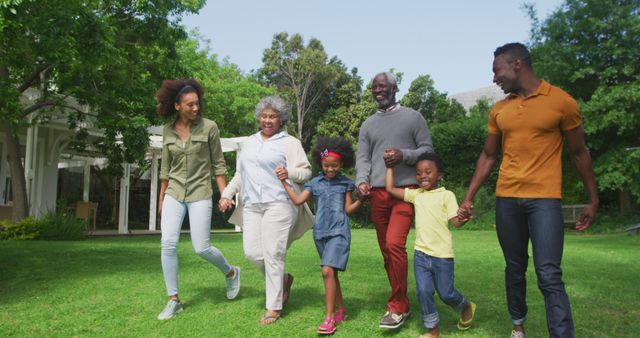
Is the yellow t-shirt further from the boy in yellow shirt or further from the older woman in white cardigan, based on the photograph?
the older woman in white cardigan

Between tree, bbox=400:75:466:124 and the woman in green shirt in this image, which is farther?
tree, bbox=400:75:466:124

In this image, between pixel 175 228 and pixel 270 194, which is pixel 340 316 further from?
pixel 175 228

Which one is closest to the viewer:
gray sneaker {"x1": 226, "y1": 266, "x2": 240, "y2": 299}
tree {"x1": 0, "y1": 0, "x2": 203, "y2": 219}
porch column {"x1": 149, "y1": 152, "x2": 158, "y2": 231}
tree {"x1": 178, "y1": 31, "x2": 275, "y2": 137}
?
gray sneaker {"x1": 226, "y1": 266, "x2": 240, "y2": 299}

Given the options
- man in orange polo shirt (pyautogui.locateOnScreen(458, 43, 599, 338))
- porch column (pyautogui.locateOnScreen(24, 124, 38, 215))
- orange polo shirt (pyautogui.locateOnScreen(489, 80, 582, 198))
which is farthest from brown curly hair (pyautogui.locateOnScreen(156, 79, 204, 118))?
porch column (pyautogui.locateOnScreen(24, 124, 38, 215))

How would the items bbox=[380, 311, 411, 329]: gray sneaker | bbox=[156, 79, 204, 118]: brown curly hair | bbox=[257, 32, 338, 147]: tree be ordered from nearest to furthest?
bbox=[380, 311, 411, 329]: gray sneaker < bbox=[156, 79, 204, 118]: brown curly hair < bbox=[257, 32, 338, 147]: tree

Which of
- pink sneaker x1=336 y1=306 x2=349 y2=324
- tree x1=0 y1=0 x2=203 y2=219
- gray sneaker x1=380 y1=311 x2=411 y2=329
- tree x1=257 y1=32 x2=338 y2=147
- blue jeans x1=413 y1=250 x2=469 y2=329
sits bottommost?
pink sneaker x1=336 y1=306 x2=349 y2=324

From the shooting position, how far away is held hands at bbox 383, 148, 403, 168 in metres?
4.02

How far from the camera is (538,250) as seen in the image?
331 cm

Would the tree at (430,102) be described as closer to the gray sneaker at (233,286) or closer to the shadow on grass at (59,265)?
the shadow on grass at (59,265)

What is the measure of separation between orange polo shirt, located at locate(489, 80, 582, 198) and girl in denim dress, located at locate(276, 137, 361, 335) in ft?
4.26

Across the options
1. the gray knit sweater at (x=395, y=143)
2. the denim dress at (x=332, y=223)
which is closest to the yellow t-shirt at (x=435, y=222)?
the gray knit sweater at (x=395, y=143)

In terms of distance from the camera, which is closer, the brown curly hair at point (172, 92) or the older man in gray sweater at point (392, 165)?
the older man in gray sweater at point (392, 165)

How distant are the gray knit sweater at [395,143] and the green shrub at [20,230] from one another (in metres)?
10.5

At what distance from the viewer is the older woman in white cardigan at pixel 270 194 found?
4422mm
